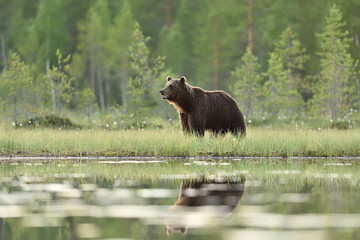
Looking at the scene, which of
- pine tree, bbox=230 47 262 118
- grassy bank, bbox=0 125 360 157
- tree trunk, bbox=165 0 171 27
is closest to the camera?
grassy bank, bbox=0 125 360 157

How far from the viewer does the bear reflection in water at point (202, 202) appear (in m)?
8.27

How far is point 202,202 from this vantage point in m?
9.71

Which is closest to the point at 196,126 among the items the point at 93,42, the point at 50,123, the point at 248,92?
the point at 50,123

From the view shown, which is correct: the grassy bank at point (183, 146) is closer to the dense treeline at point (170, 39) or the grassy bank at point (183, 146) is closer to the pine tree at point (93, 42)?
the dense treeline at point (170, 39)

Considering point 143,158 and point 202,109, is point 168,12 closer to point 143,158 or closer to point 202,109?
point 202,109

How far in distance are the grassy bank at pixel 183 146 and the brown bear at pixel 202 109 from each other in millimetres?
537

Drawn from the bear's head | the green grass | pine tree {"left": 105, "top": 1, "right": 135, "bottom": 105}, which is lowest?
the green grass

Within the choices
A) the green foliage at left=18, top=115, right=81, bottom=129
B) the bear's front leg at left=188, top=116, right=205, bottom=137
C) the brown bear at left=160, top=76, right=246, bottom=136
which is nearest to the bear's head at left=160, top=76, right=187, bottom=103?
the brown bear at left=160, top=76, right=246, bottom=136

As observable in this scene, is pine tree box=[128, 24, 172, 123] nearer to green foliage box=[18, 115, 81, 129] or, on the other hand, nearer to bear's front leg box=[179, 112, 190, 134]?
green foliage box=[18, 115, 81, 129]

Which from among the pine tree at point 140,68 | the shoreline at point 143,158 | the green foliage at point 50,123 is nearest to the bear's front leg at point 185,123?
the shoreline at point 143,158

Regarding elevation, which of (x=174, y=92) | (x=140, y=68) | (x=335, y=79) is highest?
(x=140, y=68)

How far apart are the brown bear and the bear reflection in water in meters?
5.57

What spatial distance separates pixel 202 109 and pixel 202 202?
8.47 meters

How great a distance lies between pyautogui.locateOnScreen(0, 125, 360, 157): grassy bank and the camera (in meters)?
17.2
